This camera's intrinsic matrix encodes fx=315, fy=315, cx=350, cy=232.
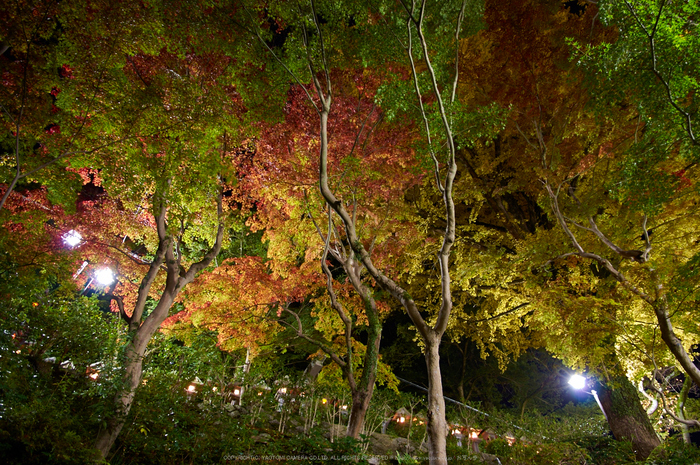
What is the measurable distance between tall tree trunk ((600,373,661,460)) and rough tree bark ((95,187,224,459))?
956 cm

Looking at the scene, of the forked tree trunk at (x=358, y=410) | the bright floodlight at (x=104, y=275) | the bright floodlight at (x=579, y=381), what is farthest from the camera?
the bright floodlight at (x=104, y=275)

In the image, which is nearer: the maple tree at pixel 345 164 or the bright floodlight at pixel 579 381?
the maple tree at pixel 345 164

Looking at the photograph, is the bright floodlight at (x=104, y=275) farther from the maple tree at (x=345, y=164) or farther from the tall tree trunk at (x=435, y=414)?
the tall tree trunk at (x=435, y=414)

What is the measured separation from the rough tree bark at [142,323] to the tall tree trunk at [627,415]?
31.4ft

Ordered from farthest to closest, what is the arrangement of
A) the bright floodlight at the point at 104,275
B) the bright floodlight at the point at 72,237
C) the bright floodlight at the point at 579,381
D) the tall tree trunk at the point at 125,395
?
the bright floodlight at the point at 104,275, the bright floodlight at the point at 579,381, the bright floodlight at the point at 72,237, the tall tree trunk at the point at 125,395

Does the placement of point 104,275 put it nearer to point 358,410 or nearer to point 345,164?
point 345,164

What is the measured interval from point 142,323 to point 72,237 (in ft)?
11.8

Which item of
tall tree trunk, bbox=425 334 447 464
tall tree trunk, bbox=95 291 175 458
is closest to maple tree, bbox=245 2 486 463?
tall tree trunk, bbox=425 334 447 464

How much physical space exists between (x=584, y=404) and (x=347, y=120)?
19.6 metres

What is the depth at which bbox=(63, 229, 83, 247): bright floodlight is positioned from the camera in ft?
25.3

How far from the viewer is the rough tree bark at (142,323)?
13.2ft

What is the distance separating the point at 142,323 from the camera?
242 inches

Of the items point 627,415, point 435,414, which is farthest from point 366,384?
point 627,415

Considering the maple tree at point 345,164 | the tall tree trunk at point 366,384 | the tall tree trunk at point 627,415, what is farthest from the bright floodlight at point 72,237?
the tall tree trunk at point 627,415
